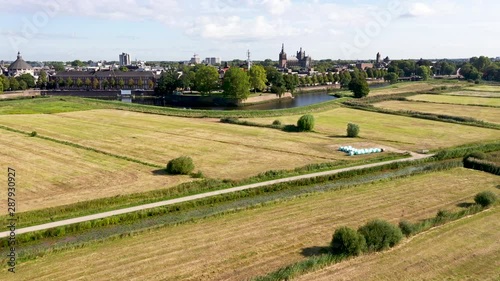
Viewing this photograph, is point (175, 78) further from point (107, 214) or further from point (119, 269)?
point (119, 269)

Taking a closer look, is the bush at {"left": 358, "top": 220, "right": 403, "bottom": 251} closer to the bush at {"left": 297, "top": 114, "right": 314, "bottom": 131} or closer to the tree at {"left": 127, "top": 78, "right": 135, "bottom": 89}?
the bush at {"left": 297, "top": 114, "right": 314, "bottom": 131}

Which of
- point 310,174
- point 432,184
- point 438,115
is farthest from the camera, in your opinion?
point 438,115

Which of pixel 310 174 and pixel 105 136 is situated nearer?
pixel 310 174

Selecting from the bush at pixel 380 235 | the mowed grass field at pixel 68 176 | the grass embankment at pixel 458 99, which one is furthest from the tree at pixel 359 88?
the bush at pixel 380 235

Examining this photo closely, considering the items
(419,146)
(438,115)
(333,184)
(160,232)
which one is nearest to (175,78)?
(438,115)

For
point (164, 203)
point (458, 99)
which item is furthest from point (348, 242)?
point (458, 99)

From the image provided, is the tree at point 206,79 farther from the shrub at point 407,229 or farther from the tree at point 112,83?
the shrub at point 407,229

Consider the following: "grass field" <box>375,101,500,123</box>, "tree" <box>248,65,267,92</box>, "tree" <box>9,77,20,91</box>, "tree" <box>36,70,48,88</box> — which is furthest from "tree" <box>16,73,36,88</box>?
"grass field" <box>375,101,500,123</box>
